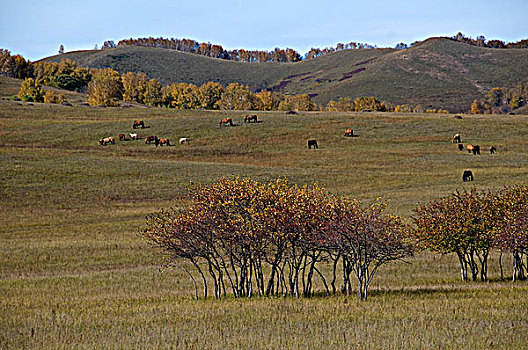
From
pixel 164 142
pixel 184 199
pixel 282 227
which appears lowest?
pixel 184 199

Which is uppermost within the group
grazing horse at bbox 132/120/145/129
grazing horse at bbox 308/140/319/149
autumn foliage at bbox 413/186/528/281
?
grazing horse at bbox 132/120/145/129

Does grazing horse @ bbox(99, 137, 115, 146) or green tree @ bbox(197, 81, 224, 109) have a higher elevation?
green tree @ bbox(197, 81, 224, 109)

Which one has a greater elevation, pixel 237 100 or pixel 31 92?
pixel 31 92

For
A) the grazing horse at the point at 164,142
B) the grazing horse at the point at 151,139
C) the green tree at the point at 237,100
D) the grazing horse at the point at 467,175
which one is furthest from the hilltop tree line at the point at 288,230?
the green tree at the point at 237,100

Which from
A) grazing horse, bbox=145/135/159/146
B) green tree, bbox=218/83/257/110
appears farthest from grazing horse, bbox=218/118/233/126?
green tree, bbox=218/83/257/110

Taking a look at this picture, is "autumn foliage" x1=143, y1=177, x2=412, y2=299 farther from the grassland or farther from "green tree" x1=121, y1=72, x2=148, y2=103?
"green tree" x1=121, y1=72, x2=148, y2=103

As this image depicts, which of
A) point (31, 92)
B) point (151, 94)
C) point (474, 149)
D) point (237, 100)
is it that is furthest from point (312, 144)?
point (151, 94)

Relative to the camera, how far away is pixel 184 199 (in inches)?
1861

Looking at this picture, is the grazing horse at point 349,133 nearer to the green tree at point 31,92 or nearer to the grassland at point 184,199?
the grassland at point 184,199

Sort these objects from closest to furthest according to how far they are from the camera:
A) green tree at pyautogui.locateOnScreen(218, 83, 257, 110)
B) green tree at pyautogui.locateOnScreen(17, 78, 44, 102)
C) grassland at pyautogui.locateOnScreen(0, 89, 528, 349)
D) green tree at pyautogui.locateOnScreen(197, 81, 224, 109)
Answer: grassland at pyautogui.locateOnScreen(0, 89, 528, 349) < green tree at pyautogui.locateOnScreen(17, 78, 44, 102) < green tree at pyautogui.locateOnScreen(218, 83, 257, 110) < green tree at pyautogui.locateOnScreen(197, 81, 224, 109)

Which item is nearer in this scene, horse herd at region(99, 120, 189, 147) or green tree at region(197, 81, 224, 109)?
horse herd at region(99, 120, 189, 147)

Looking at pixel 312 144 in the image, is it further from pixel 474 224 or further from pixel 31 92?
pixel 31 92

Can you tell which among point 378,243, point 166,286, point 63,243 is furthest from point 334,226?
point 63,243

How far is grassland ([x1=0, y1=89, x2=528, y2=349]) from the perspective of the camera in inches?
546
